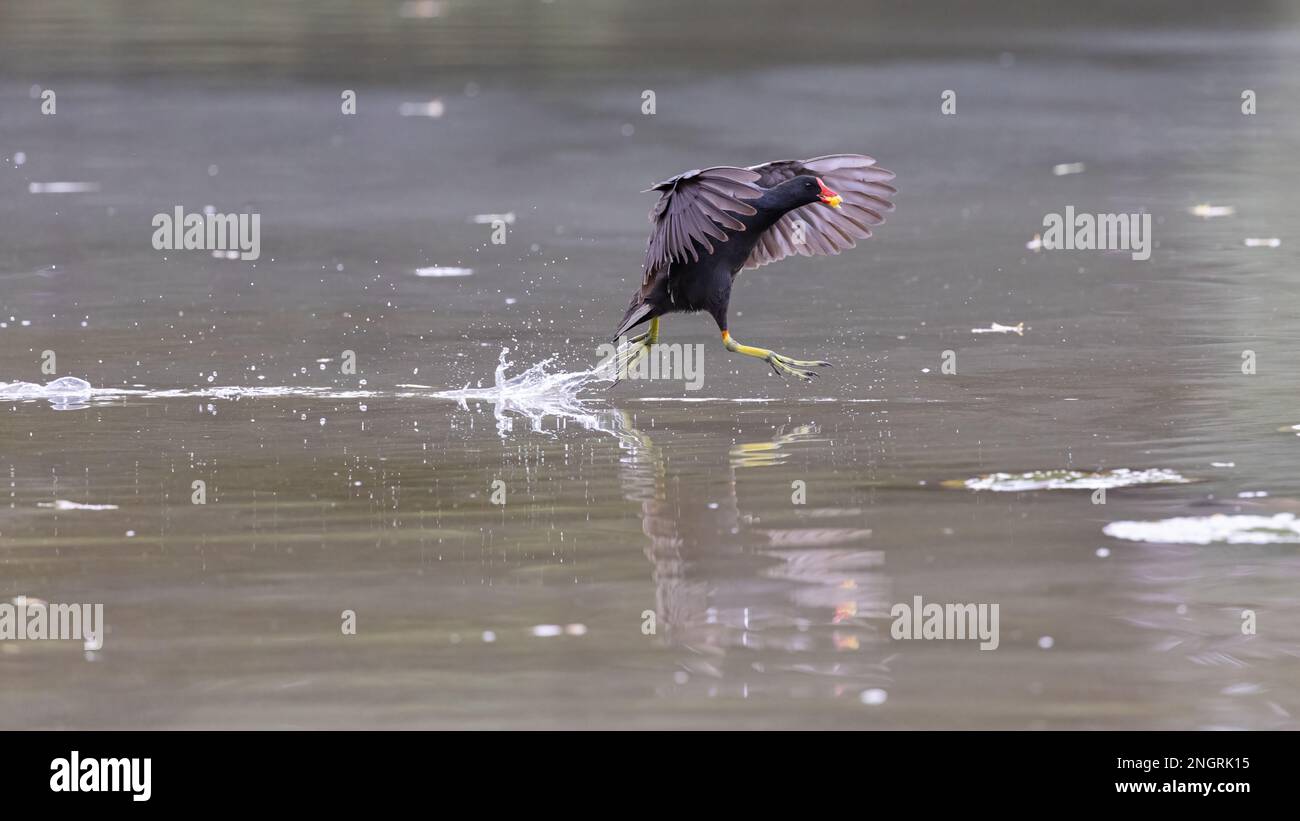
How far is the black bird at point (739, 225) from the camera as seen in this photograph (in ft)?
31.3

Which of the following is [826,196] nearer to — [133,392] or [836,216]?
[836,216]

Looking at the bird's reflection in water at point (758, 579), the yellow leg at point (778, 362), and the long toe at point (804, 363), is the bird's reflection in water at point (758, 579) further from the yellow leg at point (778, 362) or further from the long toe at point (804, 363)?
the long toe at point (804, 363)

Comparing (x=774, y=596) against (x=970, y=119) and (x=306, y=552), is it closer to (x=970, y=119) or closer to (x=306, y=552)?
(x=306, y=552)

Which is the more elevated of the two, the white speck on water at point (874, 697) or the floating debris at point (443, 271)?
the floating debris at point (443, 271)

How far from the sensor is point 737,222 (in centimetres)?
975

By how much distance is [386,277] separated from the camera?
14625 millimetres

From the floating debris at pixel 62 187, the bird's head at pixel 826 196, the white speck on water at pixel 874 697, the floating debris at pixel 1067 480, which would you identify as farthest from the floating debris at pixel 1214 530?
the floating debris at pixel 62 187

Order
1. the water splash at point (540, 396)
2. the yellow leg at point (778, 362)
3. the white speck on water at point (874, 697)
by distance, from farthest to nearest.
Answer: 1. the yellow leg at point (778, 362)
2. the water splash at point (540, 396)
3. the white speck on water at point (874, 697)

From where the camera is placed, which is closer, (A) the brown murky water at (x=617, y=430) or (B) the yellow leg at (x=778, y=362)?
(A) the brown murky water at (x=617, y=430)

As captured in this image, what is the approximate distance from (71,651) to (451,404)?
14.1 feet

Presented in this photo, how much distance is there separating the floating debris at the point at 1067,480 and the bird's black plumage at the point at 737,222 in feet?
5.84

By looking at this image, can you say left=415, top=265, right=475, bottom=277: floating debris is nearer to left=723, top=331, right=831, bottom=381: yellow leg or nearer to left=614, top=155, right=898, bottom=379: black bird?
left=614, top=155, right=898, bottom=379: black bird

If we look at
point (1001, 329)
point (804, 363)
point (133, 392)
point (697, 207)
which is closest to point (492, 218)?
point (1001, 329)

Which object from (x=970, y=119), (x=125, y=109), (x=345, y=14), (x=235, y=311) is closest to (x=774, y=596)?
(x=235, y=311)
